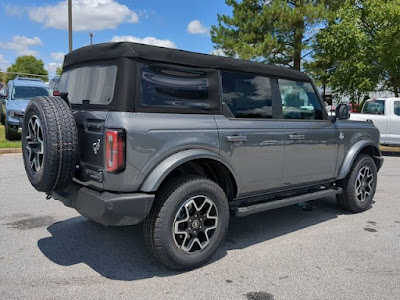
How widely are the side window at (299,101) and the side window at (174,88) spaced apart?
1184 millimetres

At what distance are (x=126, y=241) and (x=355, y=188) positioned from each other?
3198 mm

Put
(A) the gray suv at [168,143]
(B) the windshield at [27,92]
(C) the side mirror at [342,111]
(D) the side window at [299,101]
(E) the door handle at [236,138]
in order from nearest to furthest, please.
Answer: (A) the gray suv at [168,143] < (E) the door handle at [236,138] < (D) the side window at [299,101] < (C) the side mirror at [342,111] < (B) the windshield at [27,92]

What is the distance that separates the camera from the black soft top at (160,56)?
10.9 feet

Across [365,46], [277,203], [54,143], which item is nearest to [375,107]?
[365,46]

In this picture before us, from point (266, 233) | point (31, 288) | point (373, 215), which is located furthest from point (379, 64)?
point (31, 288)

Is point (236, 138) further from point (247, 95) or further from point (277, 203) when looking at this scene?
point (277, 203)

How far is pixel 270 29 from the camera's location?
754 inches

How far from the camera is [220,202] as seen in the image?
3682 millimetres

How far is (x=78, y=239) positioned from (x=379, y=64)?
47.0 ft

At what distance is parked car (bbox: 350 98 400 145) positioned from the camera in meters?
12.8

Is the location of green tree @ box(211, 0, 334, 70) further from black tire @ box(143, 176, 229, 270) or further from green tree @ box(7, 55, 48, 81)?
green tree @ box(7, 55, 48, 81)

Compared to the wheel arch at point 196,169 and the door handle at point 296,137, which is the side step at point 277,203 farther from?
the door handle at point 296,137

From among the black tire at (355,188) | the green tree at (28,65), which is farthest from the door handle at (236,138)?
the green tree at (28,65)

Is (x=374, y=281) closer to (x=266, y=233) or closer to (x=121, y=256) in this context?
(x=266, y=233)
